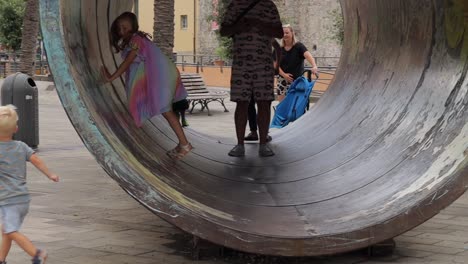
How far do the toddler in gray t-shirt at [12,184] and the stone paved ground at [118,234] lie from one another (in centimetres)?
46

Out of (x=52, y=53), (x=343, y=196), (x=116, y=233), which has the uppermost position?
(x=52, y=53)

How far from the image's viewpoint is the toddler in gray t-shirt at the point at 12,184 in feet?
17.8

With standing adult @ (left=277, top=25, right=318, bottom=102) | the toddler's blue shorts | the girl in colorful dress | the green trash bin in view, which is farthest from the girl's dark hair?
the green trash bin

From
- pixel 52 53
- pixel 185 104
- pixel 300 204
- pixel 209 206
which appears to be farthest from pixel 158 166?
pixel 185 104

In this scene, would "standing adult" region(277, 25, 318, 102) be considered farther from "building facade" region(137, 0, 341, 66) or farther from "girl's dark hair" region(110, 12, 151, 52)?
"building facade" region(137, 0, 341, 66)

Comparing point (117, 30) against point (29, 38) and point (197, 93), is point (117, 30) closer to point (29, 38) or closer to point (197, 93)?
point (29, 38)

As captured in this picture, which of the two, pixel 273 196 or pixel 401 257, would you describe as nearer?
pixel 401 257

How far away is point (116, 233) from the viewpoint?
270 inches

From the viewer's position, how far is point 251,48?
8336 mm

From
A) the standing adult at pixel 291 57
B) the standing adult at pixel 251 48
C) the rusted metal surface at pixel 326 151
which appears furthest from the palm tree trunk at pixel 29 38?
the standing adult at pixel 251 48

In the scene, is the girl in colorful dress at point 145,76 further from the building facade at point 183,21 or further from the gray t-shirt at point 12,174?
the building facade at point 183,21

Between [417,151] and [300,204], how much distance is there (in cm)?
95

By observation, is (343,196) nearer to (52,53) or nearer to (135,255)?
(135,255)

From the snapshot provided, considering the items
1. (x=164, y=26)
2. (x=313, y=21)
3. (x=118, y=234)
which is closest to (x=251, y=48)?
(x=118, y=234)
